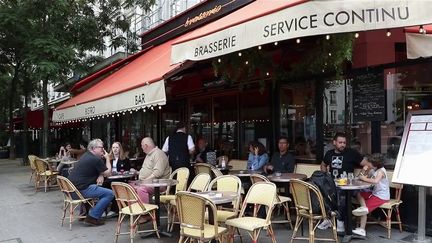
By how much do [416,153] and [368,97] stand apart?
166cm

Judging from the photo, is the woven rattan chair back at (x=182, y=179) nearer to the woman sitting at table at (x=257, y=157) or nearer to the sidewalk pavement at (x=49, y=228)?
the sidewalk pavement at (x=49, y=228)

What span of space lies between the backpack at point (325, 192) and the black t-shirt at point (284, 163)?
2.03m

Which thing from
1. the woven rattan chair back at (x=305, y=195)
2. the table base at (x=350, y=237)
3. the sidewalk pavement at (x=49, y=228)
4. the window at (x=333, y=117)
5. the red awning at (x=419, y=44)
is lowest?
the sidewalk pavement at (x=49, y=228)

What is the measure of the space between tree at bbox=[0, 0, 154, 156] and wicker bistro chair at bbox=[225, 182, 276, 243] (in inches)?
402

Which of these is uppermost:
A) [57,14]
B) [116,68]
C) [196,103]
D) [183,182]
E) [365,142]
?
[57,14]

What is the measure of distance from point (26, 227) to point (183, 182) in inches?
116

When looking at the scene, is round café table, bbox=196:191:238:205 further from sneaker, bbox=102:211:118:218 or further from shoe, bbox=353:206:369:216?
sneaker, bbox=102:211:118:218

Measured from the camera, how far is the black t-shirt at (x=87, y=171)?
7.63 metres

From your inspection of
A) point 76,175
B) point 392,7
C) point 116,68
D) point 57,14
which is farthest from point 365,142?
point 57,14

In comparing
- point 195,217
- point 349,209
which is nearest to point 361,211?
point 349,209

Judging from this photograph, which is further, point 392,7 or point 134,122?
point 134,122

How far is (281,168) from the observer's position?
8031 mm

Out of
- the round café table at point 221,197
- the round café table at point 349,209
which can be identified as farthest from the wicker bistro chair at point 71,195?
the round café table at point 349,209

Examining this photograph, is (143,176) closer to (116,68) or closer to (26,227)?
(26,227)
